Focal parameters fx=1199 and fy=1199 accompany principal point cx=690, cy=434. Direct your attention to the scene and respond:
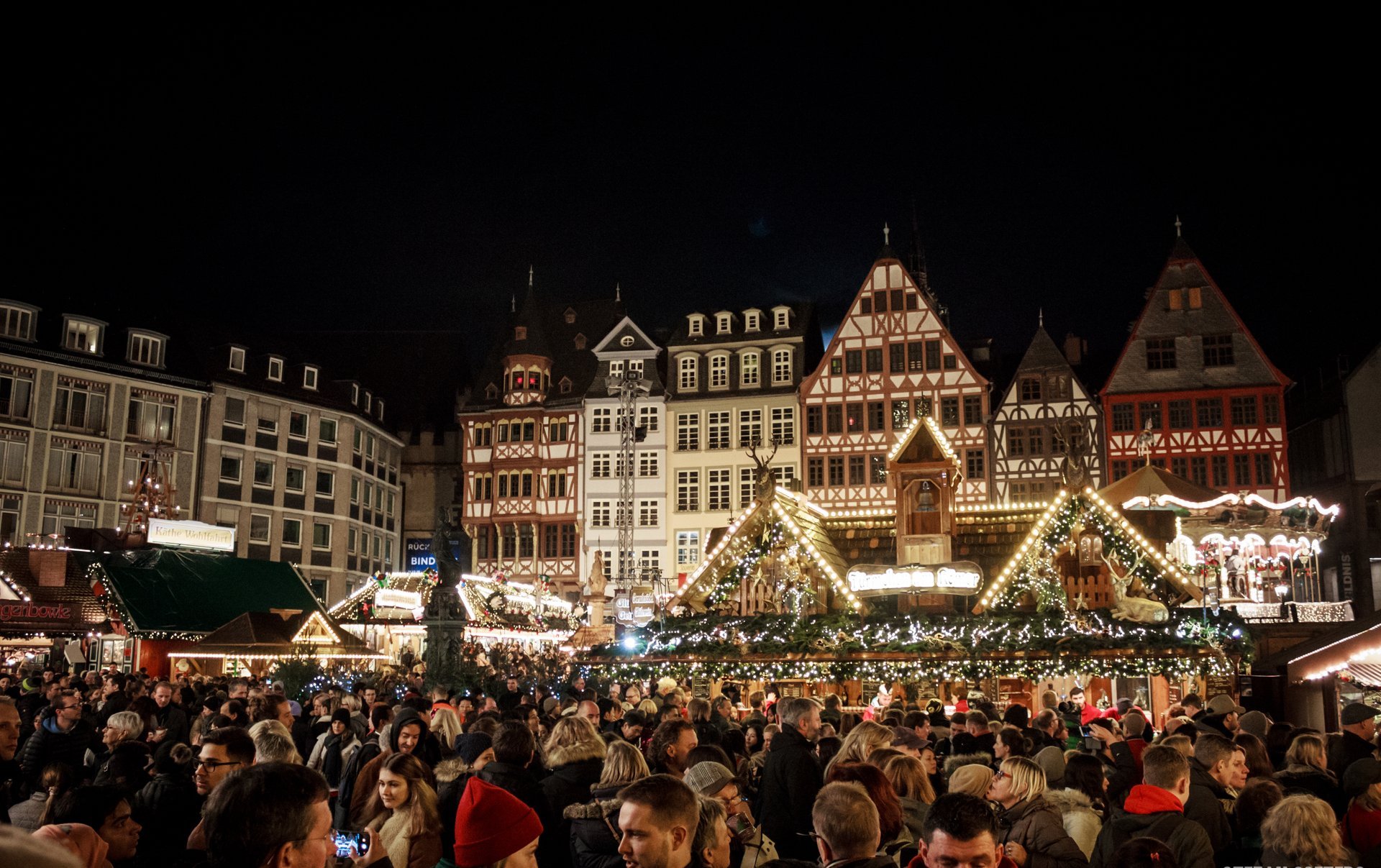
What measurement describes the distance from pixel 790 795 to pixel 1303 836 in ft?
9.57

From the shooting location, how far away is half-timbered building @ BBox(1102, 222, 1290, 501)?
122 ft

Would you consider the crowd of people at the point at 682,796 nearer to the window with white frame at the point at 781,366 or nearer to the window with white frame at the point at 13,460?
the window with white frame at the point at 13,460

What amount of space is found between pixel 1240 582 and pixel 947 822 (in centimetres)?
2746

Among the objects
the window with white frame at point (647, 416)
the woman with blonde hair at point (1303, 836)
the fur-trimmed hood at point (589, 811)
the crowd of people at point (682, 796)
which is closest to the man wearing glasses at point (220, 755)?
the crowd of people at point (682, 796)

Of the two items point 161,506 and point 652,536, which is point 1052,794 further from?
point 652,536

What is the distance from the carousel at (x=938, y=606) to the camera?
54.7 ft

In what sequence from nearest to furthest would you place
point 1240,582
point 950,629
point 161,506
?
1. point 950,629
2. point 1240,582
3. point 161,506

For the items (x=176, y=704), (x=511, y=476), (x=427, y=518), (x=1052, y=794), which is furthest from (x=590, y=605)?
(x=1052, y=794)

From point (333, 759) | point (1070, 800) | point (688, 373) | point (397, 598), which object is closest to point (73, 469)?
point (397, 598)

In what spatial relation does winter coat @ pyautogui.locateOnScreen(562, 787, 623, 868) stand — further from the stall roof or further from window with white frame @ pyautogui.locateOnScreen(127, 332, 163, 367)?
window with white frame @ pyautogui.locateOnScreen(127, 332, 163, 367)

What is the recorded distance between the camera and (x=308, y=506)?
154ft

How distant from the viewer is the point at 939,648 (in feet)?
55.1

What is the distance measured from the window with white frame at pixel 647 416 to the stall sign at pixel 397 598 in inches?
638

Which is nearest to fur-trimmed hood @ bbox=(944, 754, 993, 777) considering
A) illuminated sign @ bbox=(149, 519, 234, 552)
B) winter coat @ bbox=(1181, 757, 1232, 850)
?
winter coat @ bbox=(1181, 757, 1232, 850)
